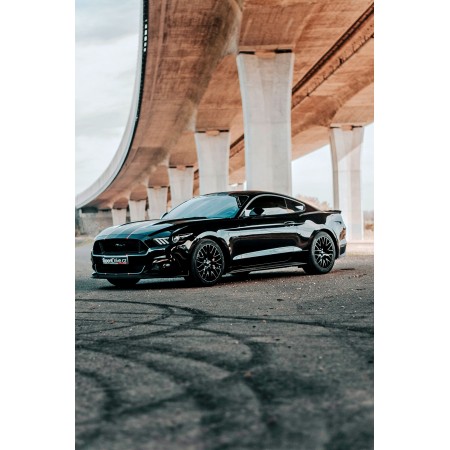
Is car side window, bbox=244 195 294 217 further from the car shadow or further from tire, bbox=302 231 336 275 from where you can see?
the car shadow

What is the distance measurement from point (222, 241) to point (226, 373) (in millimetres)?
5574

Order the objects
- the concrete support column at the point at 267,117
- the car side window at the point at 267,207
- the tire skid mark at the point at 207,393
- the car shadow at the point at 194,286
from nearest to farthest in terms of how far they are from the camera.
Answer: the tire skid mark at the point at 207,393
the car shadow at the point at 194,286
the car side window at the point at 267,207
the concrete support column at the point at 267,117

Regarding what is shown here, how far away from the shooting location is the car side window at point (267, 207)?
10.3m

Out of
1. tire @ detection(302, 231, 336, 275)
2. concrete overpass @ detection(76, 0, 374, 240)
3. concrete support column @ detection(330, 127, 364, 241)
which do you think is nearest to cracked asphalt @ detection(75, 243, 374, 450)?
tire @ detection(302, 231, 336, 275)

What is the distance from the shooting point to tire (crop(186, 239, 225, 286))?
9359 millimetres

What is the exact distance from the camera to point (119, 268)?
9602 mm

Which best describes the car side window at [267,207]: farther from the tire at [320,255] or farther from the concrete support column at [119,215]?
the concrete support column at [119,215]

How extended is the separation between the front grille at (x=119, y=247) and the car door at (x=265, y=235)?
117 centimetres

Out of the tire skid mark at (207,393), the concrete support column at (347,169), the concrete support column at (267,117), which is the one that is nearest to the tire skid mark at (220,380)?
the tire skid mark at (207,393)

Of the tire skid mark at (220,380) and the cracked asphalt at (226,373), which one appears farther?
the tire skid mark at (220,380)

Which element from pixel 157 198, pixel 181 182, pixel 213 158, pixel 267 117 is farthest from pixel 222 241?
pixel 157 198

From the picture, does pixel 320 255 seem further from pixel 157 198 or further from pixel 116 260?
pixel 157 198
